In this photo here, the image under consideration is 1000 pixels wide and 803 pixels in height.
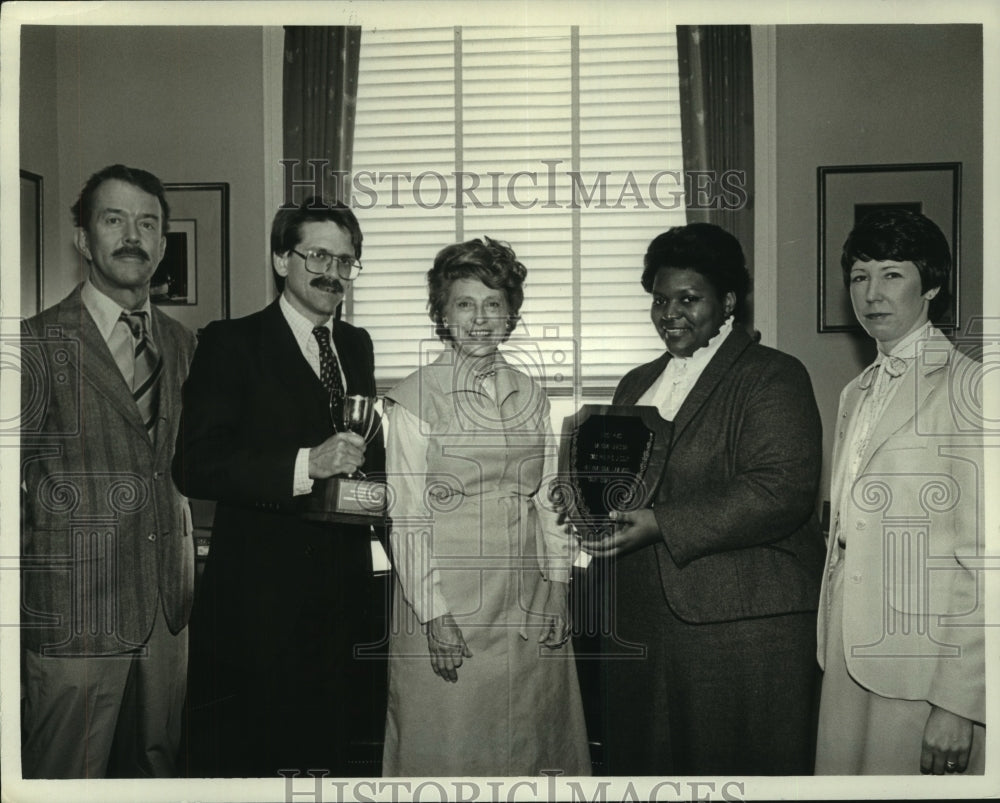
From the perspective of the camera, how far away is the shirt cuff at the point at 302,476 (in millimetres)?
2068

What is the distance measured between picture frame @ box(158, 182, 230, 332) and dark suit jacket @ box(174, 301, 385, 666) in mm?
62

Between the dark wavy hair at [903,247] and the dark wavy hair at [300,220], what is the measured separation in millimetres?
1207

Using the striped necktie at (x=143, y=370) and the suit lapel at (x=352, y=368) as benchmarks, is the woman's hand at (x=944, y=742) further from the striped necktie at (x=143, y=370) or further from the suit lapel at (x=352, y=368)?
the striped necktie at (x=143, y=370)

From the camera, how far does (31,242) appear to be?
2137 mm

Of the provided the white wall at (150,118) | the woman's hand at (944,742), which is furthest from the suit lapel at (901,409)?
the white wall at (150,118)

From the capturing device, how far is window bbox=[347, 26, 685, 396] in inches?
82.7

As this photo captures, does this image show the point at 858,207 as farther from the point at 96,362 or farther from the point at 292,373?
the point at 96,362

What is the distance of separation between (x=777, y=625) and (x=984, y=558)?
0.57m

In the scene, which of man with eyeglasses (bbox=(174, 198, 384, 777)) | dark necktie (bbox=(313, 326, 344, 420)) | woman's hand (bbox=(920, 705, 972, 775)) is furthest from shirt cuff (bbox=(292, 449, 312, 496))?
woman's hand (bbox=(920, 705, 972, 775))

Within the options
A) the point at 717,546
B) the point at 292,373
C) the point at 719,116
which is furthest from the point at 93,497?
the point at 719,116

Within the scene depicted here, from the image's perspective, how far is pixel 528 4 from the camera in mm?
2143

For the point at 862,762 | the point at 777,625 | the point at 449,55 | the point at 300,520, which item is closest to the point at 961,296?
the point at 777,625

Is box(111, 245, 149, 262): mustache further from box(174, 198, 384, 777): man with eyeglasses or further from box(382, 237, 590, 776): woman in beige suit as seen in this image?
box(382, 237, 590, 776): woman in beige suit

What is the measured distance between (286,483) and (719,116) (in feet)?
4.56
